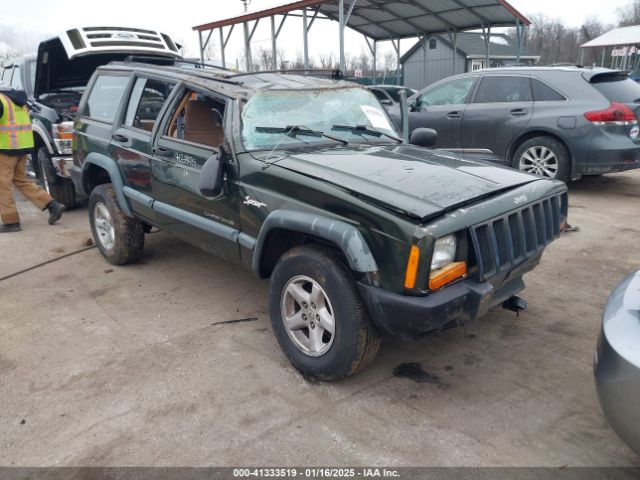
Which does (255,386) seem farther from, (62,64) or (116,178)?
(62,64)

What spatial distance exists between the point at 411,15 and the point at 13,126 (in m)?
14.0

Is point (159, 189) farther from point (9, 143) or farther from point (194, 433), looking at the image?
point (9, 143)

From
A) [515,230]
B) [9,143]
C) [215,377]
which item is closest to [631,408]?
[515,230]

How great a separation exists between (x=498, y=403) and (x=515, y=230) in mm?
990

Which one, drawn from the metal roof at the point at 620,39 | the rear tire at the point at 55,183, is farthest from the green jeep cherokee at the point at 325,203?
the metal roof at the point at 620,39

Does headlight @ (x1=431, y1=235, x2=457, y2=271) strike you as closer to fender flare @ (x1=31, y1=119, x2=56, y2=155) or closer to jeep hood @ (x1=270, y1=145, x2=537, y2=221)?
jeep hood @ (x1=270, y1=145, x2=537, y2=221)

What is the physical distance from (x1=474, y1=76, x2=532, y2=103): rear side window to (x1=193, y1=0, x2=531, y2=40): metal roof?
7239 mm

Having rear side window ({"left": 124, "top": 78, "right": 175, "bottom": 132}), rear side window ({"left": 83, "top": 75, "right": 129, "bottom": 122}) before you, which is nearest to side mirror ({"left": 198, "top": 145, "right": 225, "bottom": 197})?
rear side window ({"left": 124, "top": 78, "right": 175, "bottom": 132})

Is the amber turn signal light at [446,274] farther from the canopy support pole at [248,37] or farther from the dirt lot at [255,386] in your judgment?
the canopy support pole at [248,37]

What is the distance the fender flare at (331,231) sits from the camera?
2764 mm

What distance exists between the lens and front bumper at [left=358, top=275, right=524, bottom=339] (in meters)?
2.67

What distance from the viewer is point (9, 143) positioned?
6.48 m

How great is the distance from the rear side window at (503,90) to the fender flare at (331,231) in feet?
18.8

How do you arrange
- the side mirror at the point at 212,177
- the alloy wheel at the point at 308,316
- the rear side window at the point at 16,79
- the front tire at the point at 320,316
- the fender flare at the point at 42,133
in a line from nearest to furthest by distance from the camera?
1. the front tire at the point at 320,316
2. the alloy wheel at the point at 308,316
3. the side mirror at the point at 212,177
4. the fender flare at the point at 42,133
5. the rear side window at the point at 16,79
